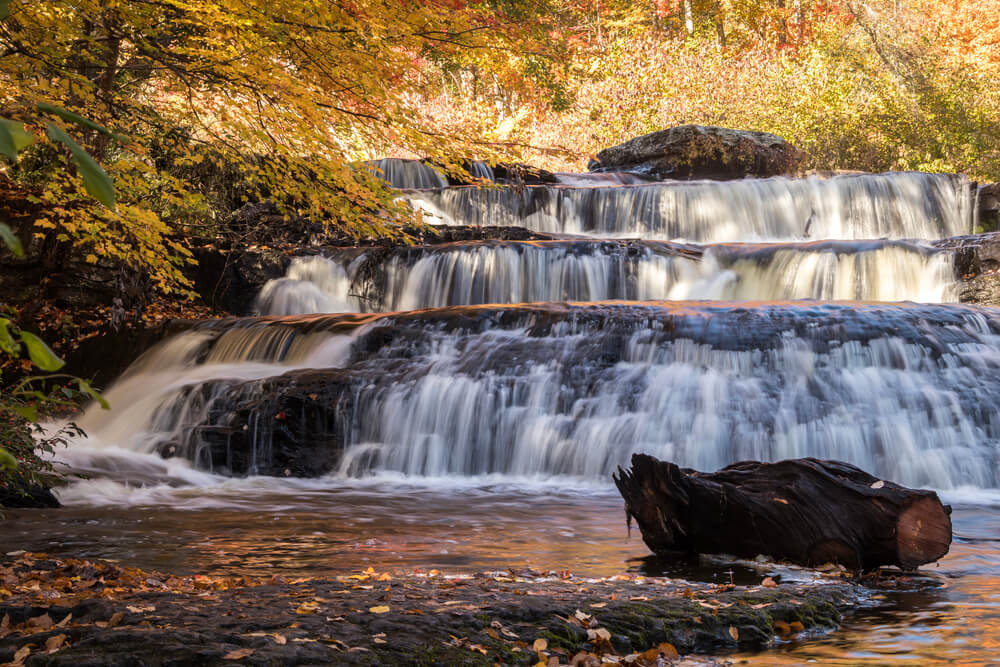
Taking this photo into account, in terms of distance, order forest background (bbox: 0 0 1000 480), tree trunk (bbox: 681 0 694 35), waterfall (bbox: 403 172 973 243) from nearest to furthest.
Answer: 1. forest background (bbox: 0 0 1000 480)
2. waterfall (bbox: 403 172 973 243)
3. tree trunk (bbox: 681 0 694 35)

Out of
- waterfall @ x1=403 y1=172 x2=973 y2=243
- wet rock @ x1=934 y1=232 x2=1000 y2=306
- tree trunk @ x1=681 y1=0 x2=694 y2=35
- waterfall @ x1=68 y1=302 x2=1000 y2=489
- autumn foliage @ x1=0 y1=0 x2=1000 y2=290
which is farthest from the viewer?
tree trunk @ x1=681 y1=0 x2=694 y2=35

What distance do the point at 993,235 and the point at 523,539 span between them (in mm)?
10484

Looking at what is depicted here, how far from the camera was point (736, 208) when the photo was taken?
55.2 ft

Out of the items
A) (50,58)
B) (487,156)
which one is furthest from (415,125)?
(50,58)

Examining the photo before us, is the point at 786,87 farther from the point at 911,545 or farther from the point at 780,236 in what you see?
the point at 911,545

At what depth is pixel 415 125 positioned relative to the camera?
23.9 feet

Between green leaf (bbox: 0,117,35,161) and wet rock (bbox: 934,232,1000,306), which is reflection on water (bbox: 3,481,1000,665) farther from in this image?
wet rock (bbox: 934,232,1000,306)

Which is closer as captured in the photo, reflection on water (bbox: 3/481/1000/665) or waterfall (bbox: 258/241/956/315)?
reflection on water (bbox: 3/481/1000/665)

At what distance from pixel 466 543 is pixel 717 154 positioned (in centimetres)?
1733

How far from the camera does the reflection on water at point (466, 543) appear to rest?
3.11m

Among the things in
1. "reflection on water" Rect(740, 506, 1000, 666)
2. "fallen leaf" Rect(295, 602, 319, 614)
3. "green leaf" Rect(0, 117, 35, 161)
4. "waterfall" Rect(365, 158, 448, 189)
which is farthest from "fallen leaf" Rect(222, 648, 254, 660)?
"waterfall" Rect(365, 158, 448, 189)

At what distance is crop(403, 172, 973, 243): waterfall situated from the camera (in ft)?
53.7

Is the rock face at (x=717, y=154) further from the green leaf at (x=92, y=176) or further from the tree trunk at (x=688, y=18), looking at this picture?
the green leaf at (x=92, y=176)

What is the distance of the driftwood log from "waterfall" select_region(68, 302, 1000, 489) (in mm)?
3433
